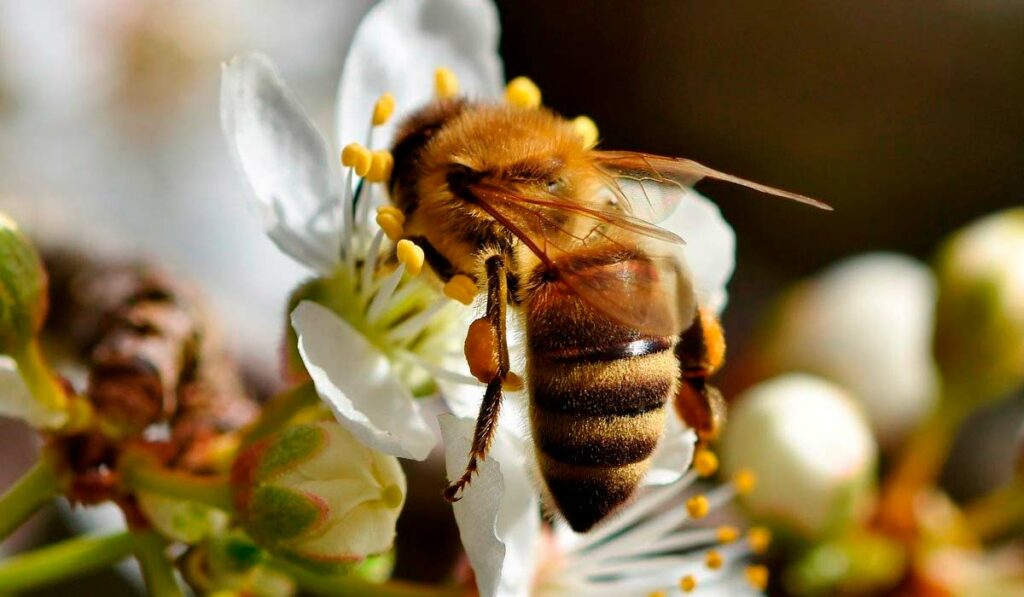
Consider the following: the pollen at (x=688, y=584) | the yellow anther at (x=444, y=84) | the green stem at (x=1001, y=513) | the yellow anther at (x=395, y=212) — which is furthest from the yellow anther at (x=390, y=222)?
the green stem at (x=1001, y=513)

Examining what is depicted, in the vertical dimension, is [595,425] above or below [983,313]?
above

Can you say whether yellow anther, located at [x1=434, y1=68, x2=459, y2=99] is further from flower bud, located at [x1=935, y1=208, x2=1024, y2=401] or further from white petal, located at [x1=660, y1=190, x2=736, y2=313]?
flower bud, located at [x1=935, y1=208, x2=1024, y2=401]

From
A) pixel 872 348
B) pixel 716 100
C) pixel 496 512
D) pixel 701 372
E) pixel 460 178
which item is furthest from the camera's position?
pixel 716 100

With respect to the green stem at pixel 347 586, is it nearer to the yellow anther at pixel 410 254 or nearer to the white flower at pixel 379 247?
the white flower at pixel 379 247

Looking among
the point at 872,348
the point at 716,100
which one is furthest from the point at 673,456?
the point at 716,100

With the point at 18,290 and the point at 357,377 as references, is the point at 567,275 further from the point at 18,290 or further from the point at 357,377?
the point at 18,290

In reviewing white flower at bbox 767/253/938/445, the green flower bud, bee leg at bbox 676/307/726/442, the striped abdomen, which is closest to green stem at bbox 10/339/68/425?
the green flower bud
